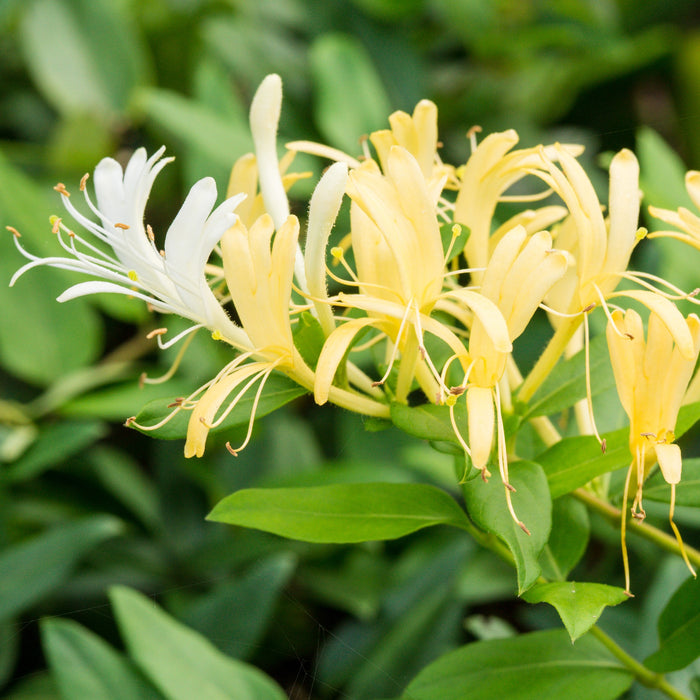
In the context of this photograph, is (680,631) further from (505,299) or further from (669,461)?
(505,299)

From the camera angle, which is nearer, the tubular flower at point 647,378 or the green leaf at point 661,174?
the tubular flower at point 647,378

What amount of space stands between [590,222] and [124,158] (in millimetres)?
1175

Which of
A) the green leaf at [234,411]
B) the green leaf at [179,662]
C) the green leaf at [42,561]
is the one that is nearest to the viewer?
the green leaf at [234,411]

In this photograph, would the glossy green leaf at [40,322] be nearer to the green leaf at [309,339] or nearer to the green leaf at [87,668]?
the green leaf at [87,668]

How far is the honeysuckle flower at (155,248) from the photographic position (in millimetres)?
450

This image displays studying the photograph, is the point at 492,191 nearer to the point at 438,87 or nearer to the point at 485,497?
the point at 485,497

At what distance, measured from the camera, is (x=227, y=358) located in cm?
120

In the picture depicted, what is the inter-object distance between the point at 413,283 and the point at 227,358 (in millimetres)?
772

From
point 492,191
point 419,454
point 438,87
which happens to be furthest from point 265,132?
point 438,87

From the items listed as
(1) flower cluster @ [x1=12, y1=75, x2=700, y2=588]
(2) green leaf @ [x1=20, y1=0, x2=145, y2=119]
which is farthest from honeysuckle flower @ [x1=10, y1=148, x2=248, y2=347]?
Result: (2) green leaf @ [x1=20, y1=0, x2=145, y2=119]

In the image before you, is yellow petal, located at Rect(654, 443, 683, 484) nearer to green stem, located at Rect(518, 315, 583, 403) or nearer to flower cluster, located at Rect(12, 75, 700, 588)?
flower cluster, located at Rect(12, 75, 700, 588)

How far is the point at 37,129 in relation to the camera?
1.59m

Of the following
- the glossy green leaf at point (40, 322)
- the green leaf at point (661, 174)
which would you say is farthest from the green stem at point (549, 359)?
the glossy green leaf at point (40, 322)

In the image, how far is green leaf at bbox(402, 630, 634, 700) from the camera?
1.83ft
